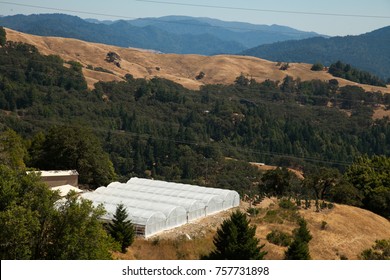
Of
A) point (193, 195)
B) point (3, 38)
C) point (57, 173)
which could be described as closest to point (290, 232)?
point (193, 195)

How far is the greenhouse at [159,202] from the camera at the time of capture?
90.2 ft

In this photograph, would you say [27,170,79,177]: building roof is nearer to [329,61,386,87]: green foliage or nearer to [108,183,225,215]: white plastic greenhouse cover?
[108,183,225,215]: white plastic greenhouse cover

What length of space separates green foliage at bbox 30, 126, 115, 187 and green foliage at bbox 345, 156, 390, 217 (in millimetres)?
18524

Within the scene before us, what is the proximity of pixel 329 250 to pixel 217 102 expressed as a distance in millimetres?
79245

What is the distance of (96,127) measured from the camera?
3135 inches

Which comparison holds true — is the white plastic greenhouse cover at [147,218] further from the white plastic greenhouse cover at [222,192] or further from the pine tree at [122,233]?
the white plastic greenhouse cover at [222,192]

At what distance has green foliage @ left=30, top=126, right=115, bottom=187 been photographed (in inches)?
1532

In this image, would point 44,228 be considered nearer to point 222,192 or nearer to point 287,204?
point 222,192

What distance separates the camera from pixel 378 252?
90.6 ft

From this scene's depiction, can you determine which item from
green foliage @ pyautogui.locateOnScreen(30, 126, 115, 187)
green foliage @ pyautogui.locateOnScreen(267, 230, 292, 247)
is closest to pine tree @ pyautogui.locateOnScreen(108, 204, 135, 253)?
green foliage @ pyautogui.locateOnScreen(267, 230, 292, 247)

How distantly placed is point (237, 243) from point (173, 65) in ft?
476

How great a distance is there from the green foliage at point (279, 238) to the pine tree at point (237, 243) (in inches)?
218

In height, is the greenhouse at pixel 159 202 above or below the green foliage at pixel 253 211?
above

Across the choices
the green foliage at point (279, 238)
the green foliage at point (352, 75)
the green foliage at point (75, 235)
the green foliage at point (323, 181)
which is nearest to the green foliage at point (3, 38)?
the green foliage at point (352, 75)
